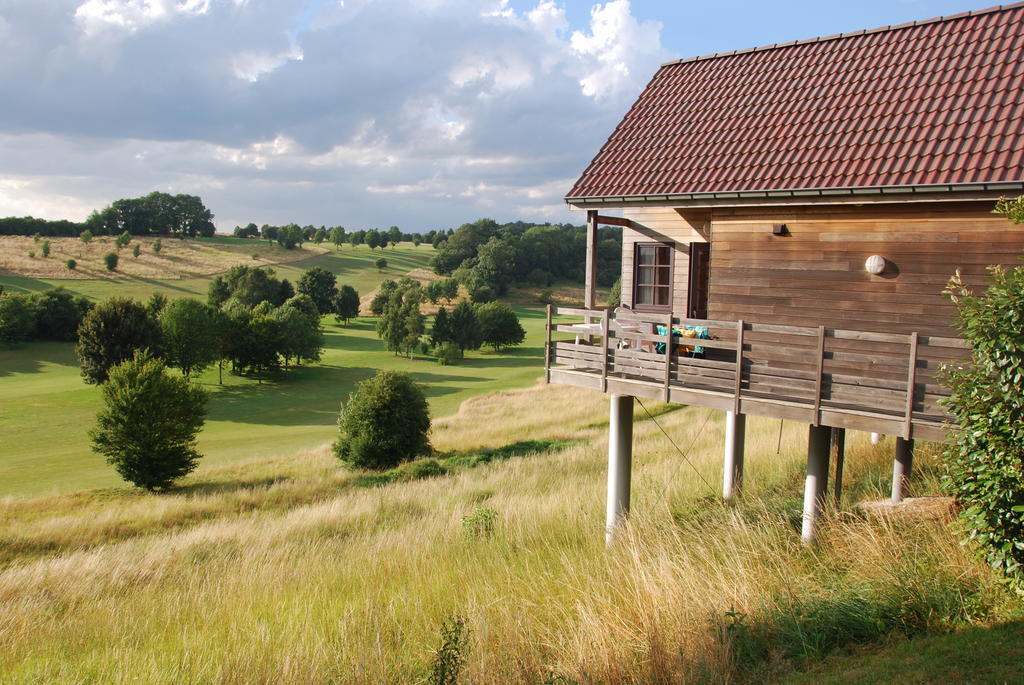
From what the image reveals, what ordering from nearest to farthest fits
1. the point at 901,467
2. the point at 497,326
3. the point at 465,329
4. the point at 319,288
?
the point at 901,467, the point at 465,329, the point at 497,326, the point at 319,288

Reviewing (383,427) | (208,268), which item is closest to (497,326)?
(383,427)

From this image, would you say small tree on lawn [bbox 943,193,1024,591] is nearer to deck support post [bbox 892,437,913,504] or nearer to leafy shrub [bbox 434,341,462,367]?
deck support post [bbox 892,437,913,504]

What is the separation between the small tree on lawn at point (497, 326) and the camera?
7919cm

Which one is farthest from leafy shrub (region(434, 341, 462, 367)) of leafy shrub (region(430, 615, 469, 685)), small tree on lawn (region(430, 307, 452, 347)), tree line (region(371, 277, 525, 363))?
leafy shrub (region(430, 615, 469, 685))

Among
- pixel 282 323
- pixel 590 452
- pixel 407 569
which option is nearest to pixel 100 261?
pixel 282 323

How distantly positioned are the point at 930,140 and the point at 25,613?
13.5 m

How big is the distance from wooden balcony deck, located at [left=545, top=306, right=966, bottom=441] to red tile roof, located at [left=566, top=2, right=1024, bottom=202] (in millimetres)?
2038

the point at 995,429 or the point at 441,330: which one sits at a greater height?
the point at 995,429

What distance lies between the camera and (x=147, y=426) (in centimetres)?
3070

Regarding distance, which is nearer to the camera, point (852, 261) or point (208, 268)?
point (852, 261)

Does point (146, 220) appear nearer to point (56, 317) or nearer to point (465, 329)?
point (56, 317)

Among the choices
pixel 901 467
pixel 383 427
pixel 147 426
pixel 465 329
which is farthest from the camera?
pixel 465 329

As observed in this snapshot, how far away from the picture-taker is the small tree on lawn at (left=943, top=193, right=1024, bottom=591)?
643 centimetres

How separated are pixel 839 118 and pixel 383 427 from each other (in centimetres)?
2328
